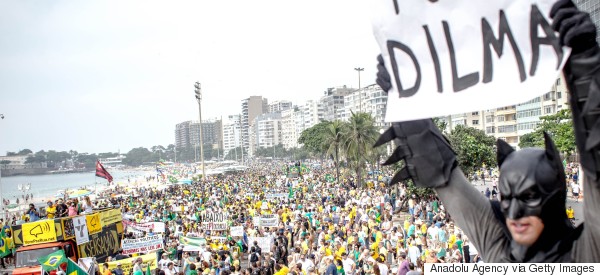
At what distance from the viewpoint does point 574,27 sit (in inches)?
72.1

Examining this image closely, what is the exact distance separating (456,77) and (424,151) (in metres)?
0.47

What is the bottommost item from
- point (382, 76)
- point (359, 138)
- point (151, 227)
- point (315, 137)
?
point (151, 227)

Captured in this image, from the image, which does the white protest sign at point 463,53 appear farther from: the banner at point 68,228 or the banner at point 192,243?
the banner at point 68,228

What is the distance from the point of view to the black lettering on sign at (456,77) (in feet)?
7.14

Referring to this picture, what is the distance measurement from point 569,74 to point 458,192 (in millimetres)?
867

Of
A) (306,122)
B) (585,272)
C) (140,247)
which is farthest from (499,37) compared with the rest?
(306,122)

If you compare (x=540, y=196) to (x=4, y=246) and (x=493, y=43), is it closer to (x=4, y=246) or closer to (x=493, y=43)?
(x=493, y=43)

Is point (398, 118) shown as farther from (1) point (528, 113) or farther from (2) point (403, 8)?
(1) point (528, 113)

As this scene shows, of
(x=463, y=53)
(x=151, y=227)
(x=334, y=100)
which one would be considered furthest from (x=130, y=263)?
(x=334, y=100)

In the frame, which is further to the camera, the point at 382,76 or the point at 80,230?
the point at 80,230

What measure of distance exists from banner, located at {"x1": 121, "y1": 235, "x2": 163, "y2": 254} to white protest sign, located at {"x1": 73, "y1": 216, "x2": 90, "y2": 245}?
5.18ft

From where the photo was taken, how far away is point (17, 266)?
13578 millimetres

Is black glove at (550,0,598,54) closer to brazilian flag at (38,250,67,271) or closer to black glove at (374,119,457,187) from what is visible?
black glove at (374,119,457,187)

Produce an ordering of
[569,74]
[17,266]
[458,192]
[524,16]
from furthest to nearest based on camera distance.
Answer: [17,266] → [458,192] → [524,16] → [569,74]
